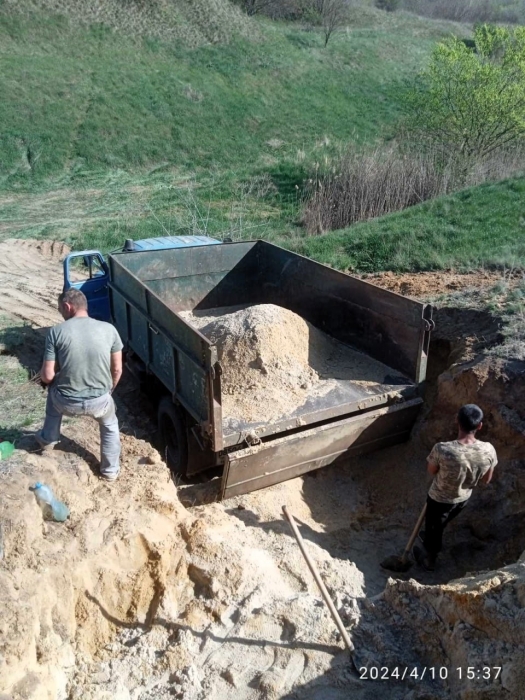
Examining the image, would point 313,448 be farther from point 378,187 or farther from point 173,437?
point 378,187

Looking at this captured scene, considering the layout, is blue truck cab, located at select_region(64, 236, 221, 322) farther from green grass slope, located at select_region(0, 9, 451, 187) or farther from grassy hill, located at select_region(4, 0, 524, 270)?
green grass slope, located at select_region(0, 9, 451, 187)

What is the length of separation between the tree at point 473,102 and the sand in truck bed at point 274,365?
13816mm

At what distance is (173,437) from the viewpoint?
6.54m

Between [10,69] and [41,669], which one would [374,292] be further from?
[10,69]

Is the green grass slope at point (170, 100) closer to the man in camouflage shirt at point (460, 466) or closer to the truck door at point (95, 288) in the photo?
the truck door at point (95, 288)

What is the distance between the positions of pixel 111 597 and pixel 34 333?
18.3 feet

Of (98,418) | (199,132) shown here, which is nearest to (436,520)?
(98,418)

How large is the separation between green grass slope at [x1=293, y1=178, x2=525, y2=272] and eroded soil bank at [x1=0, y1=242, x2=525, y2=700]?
4652mm

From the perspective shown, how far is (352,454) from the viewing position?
19.7 ft

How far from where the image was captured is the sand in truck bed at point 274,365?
5891 mm

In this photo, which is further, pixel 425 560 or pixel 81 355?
pixel 425 560

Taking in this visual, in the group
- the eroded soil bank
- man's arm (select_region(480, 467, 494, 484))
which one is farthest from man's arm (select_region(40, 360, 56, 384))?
man's arm (select_region(480, 467, 494, 484))

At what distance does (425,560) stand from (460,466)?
0.99 metres

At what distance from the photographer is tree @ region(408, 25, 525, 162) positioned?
18969 mm
